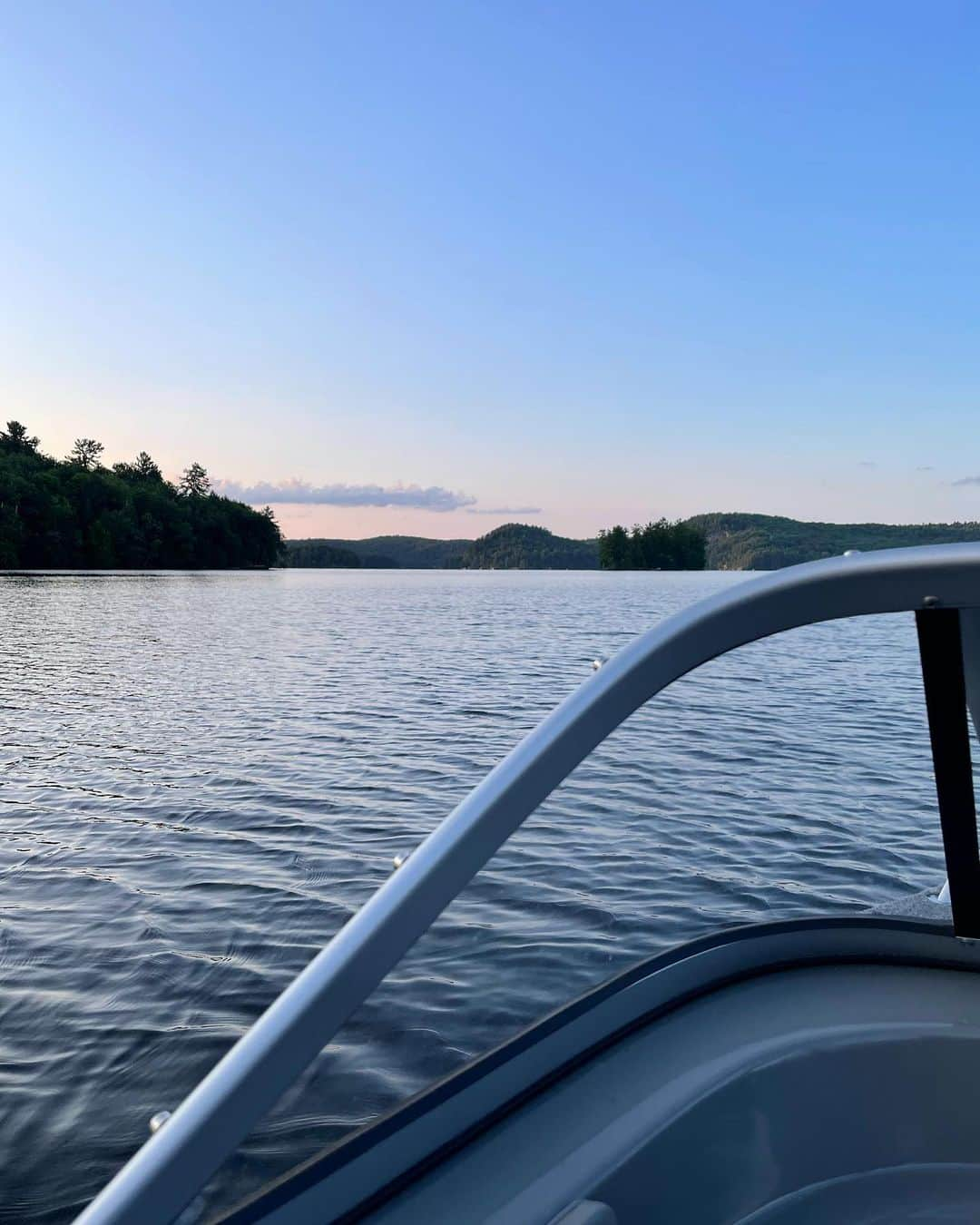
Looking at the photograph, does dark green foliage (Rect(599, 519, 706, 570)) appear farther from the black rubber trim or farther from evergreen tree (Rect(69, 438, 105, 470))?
the black rubber trim

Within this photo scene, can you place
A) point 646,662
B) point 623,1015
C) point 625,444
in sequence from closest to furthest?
point 646,662 → point 623,1015 → point 625,444

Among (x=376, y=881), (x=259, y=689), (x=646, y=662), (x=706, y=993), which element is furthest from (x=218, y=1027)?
(x=259, y=689)

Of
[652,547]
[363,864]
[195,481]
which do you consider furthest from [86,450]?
[363,864]

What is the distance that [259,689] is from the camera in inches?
656

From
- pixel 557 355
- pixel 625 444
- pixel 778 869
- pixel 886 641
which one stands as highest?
pixel 557 355

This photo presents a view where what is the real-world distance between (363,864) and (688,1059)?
18.2ft

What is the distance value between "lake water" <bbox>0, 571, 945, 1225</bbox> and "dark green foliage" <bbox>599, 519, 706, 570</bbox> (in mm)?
77568

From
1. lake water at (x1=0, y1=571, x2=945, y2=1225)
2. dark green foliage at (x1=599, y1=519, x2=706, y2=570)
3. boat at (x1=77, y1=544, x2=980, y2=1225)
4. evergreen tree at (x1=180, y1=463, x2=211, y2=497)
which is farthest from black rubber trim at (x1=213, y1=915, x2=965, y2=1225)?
evergreen tree at (x1=180, y1=463, x2=211, y2=497)

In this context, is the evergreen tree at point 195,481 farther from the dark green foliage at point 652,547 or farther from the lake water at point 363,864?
the lake water at point 363,864

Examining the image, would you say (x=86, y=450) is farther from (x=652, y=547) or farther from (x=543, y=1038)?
(x=543, y=1038)

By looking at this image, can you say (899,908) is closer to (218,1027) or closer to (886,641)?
(886,641)

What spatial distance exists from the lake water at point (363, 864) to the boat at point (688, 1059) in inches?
3.9

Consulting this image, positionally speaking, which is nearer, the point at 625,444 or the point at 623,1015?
the point at 623,1015

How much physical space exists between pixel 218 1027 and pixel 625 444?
76.6 meters
